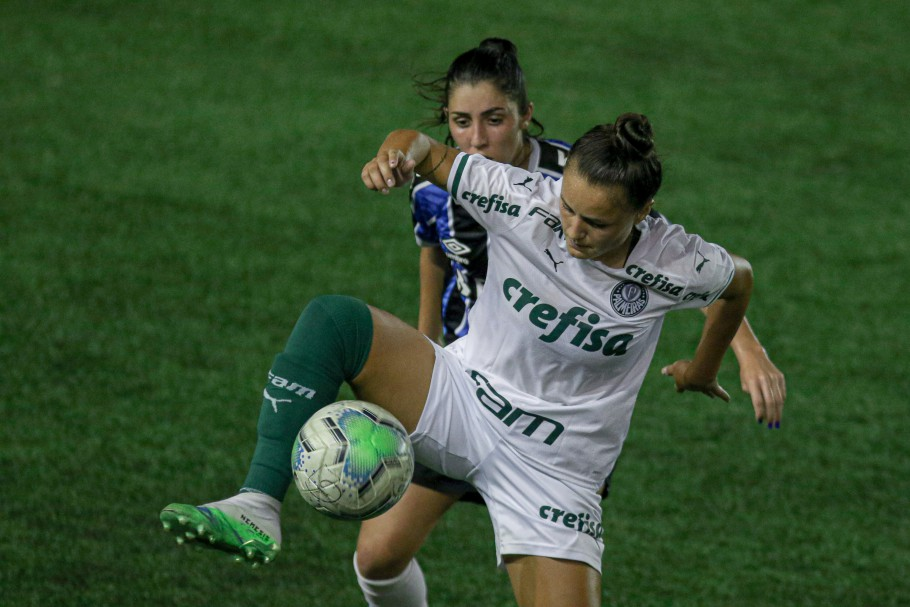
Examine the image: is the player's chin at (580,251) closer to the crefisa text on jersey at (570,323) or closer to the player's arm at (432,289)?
the crefisa text on jersey at (570,323)

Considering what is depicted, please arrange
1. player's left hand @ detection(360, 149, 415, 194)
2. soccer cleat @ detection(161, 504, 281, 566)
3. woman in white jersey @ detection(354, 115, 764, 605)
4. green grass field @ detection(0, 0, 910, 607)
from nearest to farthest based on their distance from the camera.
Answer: soccer cleat @ detection(161, 504, 281, 566) → player's left hand @ detection(360, 149, 415, 194) → woman in white jersey @ detection(354, 115, 764, 605) → green grass field @ detection(0, 0, 910, 607)

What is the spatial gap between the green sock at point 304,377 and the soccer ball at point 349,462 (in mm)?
58

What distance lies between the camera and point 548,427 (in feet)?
11.5

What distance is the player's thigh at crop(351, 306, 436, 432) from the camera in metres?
3.36

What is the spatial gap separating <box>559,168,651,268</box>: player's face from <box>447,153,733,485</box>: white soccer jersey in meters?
0.12

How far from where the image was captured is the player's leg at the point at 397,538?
3.92 m

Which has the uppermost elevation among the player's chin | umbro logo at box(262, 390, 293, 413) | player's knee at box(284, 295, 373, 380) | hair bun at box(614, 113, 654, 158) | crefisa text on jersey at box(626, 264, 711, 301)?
hair bun at box(614, 113, 654, 158)

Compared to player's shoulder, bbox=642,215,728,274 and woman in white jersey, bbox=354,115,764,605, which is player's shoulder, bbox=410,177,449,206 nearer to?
woman in white jersey, bbox=354,115,764,605

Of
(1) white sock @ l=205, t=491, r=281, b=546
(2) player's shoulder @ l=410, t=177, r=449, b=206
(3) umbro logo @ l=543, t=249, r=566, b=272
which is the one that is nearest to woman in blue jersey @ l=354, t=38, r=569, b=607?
(2) player's shoulder @ l=410, t=177, r=449, b=206

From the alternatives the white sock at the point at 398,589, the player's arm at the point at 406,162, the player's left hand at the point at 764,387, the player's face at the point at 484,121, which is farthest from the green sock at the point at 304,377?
the player's left hand at the point at 764,387

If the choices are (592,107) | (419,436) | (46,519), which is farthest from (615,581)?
(592,107)

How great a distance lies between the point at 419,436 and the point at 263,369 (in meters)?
3.19

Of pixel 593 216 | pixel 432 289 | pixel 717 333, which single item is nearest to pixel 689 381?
pixel 717 333

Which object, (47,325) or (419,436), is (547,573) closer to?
(419,436)
